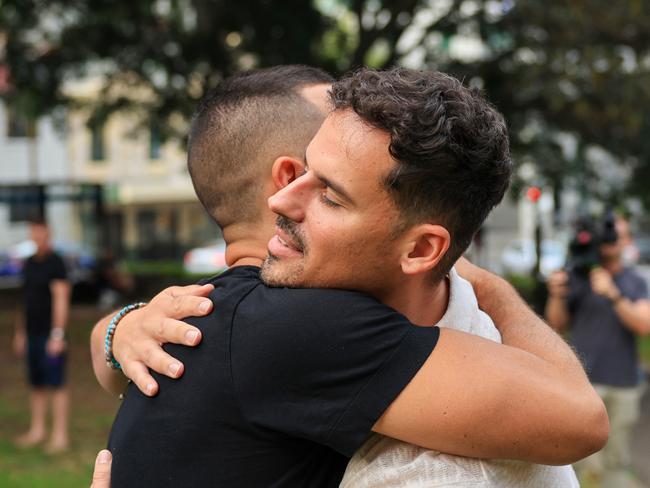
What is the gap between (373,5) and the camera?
11367 millimetres

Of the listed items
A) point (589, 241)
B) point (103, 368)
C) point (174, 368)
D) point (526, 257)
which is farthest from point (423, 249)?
point (526, 257)

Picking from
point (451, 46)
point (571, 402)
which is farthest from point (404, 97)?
point (451, 46)

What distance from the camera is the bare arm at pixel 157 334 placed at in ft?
5.14

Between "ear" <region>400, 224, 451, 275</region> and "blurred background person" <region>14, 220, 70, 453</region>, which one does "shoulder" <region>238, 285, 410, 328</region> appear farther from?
"blurred background person" <region>14, 220, 70, 453</region>

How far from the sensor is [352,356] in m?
1.45

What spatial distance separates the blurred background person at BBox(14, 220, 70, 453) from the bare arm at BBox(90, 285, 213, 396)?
6387mm

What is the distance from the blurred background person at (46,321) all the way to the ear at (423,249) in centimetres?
686

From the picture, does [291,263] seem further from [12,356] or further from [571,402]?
[12,356]

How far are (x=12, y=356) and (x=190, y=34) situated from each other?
20.7 ft

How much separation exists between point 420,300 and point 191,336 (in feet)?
1.44

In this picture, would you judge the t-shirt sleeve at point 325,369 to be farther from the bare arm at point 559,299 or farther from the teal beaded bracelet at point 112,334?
the bare arm at point 559,299

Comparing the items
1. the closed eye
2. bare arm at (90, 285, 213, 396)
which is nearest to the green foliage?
bare arm at (90, 285, 213, 396)

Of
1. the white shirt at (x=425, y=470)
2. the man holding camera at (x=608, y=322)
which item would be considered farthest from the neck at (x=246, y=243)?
the man holding camera at (x=608, y=322)

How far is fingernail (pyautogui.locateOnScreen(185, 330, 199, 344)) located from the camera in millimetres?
1535
